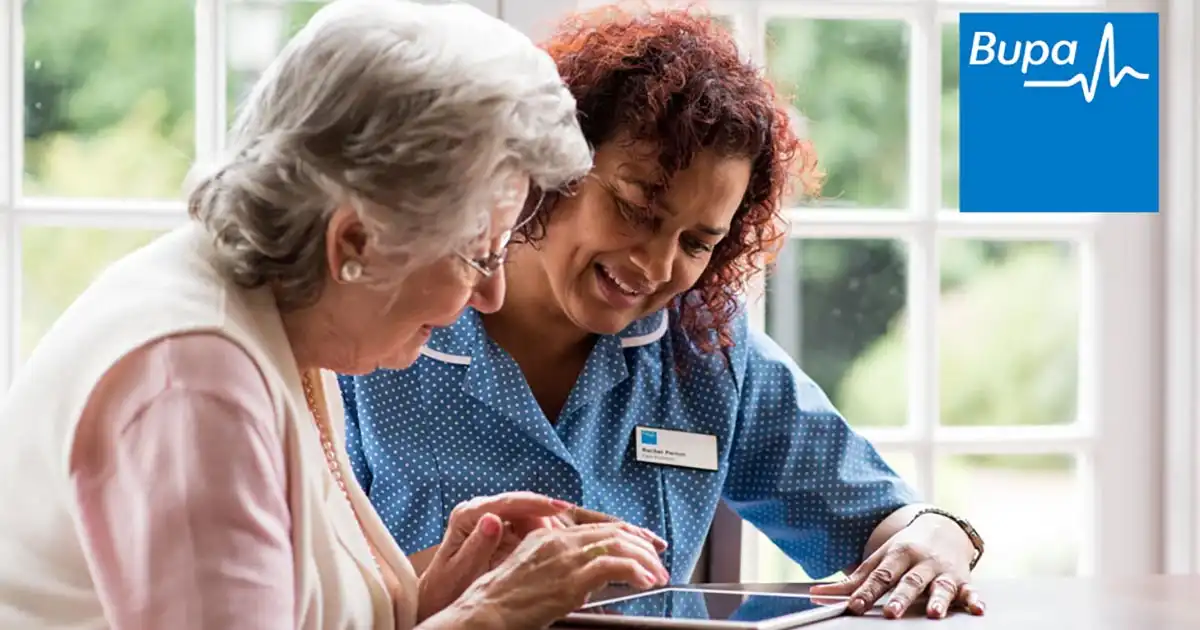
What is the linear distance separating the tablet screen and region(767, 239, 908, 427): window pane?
48.4 inches

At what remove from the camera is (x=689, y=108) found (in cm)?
191

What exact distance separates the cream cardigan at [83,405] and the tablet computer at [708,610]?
315 millimetres

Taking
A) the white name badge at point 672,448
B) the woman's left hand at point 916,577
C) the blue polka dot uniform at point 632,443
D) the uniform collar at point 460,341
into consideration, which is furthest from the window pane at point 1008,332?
the uniform collar at point 460,341

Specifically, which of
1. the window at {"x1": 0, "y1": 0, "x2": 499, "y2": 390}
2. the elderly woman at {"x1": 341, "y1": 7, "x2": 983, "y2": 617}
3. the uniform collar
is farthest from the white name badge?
the window at {"x1": 0, "y1": 0, "x2": 499, "y2": 390}

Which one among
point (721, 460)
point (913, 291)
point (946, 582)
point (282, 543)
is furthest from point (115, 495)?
point (913, 291)

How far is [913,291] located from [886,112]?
1.15ft

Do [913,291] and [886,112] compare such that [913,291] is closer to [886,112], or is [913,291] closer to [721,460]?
[886,112]

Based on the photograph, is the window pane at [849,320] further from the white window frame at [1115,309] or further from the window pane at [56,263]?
the window pane at [56,263]

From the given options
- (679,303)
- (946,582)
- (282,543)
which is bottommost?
(946,582)

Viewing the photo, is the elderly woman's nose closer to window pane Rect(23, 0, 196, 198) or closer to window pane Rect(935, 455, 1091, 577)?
window pane Rect(23, 0, 196, 198)

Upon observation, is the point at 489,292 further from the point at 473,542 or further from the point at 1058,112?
the point at 1058,112

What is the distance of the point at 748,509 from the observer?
226 cm

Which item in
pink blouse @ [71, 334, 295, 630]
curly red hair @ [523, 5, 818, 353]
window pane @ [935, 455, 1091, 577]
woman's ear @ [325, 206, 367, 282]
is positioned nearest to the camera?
pink blouse @ [71, 334, 295, 630]

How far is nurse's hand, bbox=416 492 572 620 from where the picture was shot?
1626 mm
